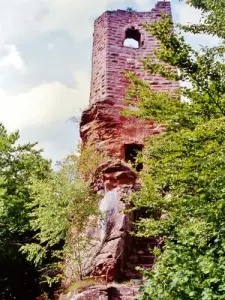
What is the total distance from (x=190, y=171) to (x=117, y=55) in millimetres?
9628

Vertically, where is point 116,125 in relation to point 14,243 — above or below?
above

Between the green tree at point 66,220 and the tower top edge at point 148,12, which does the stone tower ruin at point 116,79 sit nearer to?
the tower top edge at point 148,12

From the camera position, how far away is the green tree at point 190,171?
3.20m

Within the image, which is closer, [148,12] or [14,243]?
[14,243]

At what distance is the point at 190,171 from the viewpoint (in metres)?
4.75

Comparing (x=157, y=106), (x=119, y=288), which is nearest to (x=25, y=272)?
(x=119, y=288)

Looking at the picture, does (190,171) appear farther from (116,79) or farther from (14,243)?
(116,79)

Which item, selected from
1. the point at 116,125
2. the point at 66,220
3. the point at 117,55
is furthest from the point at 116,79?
the point at 66,220

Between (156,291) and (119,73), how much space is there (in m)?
10.6

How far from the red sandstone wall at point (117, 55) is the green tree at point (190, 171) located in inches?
229

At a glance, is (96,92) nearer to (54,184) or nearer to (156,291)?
(54,184)

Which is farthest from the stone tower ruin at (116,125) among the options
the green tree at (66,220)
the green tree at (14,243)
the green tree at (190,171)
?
the green tree at (14,243)

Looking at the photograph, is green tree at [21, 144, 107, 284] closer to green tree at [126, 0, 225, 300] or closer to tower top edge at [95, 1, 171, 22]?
green tree at [126, 0, 225, 300]

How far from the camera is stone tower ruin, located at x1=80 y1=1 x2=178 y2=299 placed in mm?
7453
